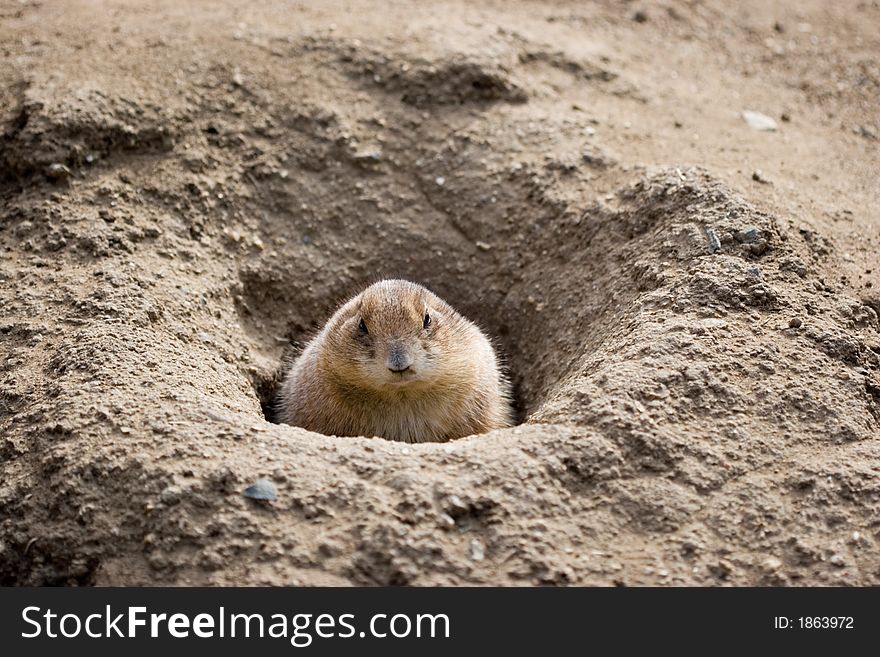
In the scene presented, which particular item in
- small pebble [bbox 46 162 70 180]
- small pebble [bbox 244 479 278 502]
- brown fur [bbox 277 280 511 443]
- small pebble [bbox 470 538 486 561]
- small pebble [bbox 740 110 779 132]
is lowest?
small pebble [bbox 470 538 486 561]

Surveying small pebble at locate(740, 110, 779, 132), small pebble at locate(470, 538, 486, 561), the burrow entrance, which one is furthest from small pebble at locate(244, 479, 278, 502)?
small pebble at locate(740, 110, 779, 132)

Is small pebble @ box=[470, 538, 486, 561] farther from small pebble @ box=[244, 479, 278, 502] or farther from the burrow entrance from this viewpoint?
the burrow entrance

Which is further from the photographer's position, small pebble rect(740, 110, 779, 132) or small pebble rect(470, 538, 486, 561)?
small pebble rect(740, 110, 779, 132)

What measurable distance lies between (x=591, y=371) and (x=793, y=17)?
5.77 m

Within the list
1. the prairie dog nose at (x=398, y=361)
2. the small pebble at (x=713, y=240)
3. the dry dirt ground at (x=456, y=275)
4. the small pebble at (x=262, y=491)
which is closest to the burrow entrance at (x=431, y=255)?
the dry dirt ground at (x=456, y=275)

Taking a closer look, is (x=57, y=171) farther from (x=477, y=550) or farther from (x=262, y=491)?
(x=477, y=550)

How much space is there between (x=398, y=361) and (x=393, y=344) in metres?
0.16

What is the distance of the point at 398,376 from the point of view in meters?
5.60

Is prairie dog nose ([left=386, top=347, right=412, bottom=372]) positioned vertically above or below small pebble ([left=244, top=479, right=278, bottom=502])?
above

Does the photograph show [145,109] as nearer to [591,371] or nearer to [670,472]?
[591,371]

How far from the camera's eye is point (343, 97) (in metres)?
7.46

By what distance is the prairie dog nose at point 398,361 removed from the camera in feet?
18.1

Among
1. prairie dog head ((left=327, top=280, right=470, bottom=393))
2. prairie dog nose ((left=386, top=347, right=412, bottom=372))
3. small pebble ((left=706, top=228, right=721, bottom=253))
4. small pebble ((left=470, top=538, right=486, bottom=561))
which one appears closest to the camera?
small pebble ((left=470, top=538, right=486, bottom=561))

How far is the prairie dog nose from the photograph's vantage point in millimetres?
5516
